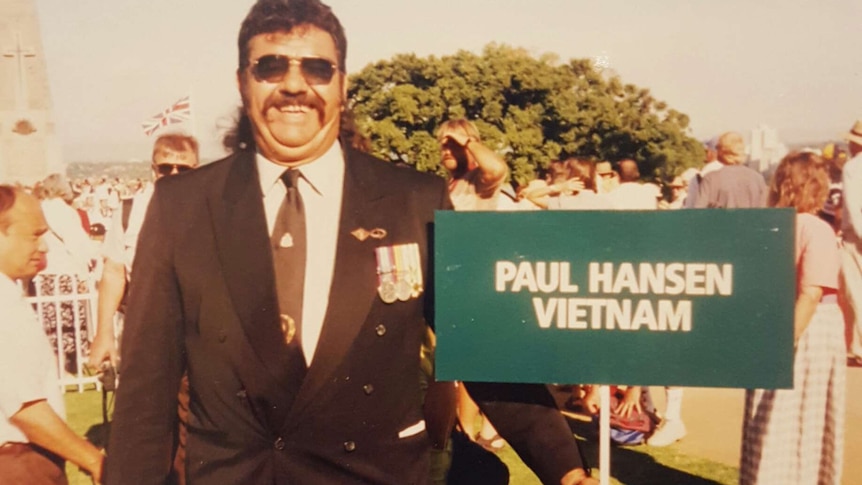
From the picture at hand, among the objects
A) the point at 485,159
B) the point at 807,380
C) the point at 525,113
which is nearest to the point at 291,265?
the point at 485,159

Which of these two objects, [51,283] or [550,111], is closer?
[550,111]

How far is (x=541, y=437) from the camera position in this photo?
203 cm

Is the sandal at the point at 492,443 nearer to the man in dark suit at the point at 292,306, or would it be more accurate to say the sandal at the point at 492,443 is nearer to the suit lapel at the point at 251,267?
the man in dark suit at the point at 292,306

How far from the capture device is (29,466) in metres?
2.27

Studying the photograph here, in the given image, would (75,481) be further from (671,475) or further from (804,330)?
(804,330)

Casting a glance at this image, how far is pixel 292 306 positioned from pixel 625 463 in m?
1.26

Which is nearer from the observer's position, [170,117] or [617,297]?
[617,297]

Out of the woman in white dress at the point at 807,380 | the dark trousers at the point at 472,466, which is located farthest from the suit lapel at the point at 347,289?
the woman in white dress at the point at 807,380

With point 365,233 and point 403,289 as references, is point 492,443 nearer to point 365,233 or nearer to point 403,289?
point 403,289

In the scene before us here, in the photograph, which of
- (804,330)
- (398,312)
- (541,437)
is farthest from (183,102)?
(804,330)

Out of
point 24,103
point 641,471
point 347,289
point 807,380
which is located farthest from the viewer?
point 641,471

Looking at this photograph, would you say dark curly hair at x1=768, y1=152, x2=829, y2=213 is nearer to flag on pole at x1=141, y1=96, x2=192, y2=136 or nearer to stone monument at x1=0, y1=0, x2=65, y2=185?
flag on pole at x1=141, y1=96, x2=192, y2=136

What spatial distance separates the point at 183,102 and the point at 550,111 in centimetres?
110

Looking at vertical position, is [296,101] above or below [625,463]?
above
